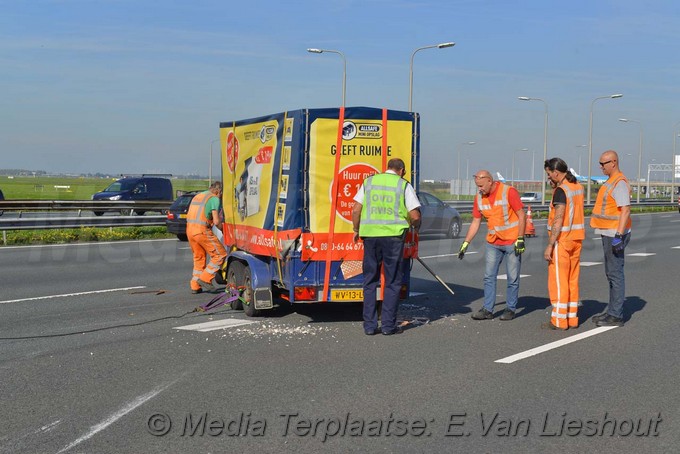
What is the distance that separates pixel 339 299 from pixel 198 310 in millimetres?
1981

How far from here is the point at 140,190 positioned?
4109 cm

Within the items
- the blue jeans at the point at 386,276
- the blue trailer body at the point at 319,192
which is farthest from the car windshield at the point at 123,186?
the blue jeans at the point at 386,276

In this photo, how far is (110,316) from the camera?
1013 centimetres

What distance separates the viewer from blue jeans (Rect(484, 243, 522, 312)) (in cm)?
1008

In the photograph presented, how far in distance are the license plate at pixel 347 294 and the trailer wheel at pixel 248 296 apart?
97cm

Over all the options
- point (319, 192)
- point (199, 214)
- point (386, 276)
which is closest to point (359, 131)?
point (319, 192)

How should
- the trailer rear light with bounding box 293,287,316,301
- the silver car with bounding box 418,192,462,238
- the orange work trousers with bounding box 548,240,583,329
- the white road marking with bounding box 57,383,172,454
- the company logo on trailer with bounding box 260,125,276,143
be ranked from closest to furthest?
1. the white road marking with bounding box 57,383,172,454
2. the orange work trousers with bounding box 548,240,583,329
3. the trailer rear light with bounding box 293,287,316,301
4. the company logo on trailer with bounding box 260,125,276,143
5. the silver car with bounding box 418,192,462,238

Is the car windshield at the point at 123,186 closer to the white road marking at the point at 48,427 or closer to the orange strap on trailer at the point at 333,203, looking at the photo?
the orange strap on trailer at the point at 333,203

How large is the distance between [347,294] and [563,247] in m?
2.41

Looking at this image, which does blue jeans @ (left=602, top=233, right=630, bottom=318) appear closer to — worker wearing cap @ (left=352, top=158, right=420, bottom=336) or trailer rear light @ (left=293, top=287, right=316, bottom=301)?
worker wearing cap @ (left=352, top=158, right=420, bottom=336)

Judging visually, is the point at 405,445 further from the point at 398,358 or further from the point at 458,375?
the point at 398,358

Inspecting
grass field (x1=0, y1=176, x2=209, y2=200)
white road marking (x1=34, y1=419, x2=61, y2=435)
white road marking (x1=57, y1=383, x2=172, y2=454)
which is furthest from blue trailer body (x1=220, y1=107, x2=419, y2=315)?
grass field (x1=0, y1=176, x2=209, y2=200)

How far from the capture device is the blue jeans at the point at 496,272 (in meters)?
10.1

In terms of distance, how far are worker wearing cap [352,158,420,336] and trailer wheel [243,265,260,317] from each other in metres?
1.59
